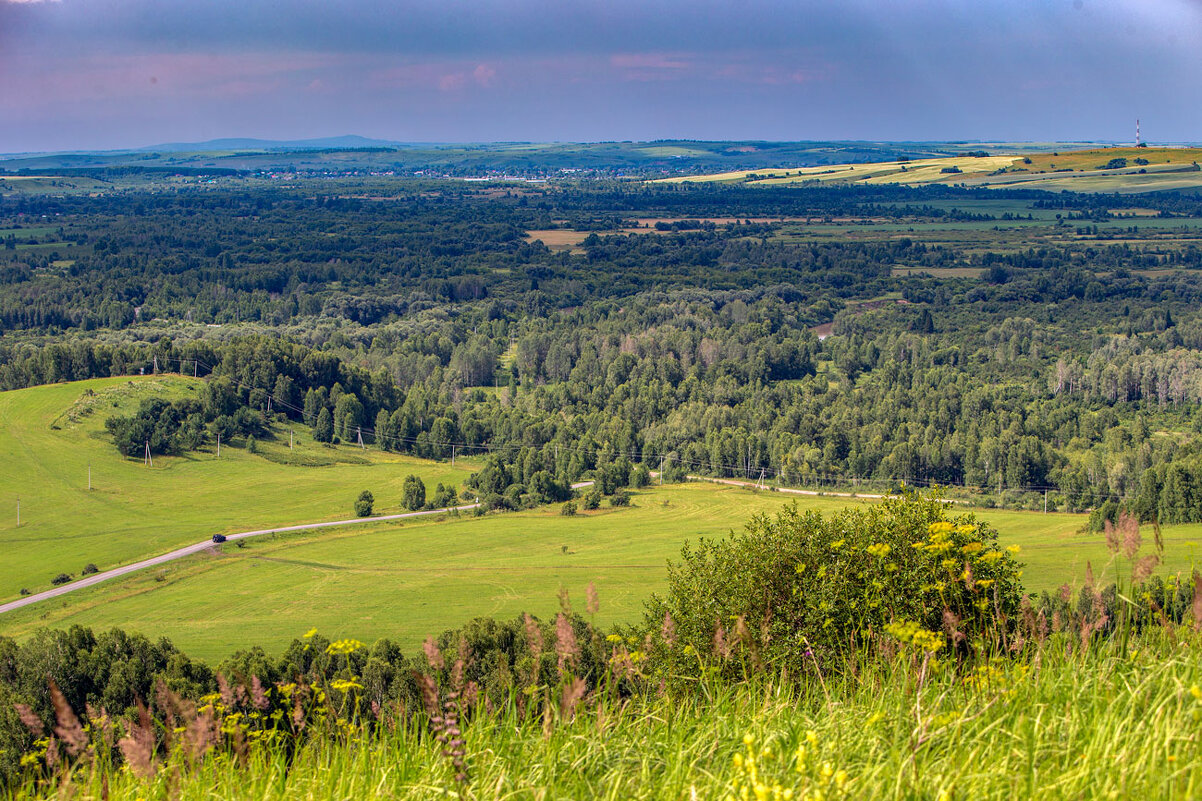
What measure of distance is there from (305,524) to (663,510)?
25071mm

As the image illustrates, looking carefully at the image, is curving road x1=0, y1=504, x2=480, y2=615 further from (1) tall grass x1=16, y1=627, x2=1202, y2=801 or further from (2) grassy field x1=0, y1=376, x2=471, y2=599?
(1) tall grass x1=16, y1=627, x2=1202, y2=801

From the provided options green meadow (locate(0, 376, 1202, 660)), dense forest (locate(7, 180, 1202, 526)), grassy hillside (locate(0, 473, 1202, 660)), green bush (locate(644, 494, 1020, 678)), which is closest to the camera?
green bush (locate(644, 494, 1020, 678))

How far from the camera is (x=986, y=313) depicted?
151000 mm

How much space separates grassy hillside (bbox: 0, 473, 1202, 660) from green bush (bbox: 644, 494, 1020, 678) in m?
22.7

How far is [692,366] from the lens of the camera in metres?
123

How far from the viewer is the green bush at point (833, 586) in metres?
10.2

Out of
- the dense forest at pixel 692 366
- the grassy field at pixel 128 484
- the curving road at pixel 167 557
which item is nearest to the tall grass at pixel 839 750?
the dense forest at pixel 692 366

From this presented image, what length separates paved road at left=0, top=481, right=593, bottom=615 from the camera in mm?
53438

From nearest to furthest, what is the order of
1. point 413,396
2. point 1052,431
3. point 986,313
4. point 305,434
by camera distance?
point 1052,431 < point 305,434 < point 413,396 < point 986,313

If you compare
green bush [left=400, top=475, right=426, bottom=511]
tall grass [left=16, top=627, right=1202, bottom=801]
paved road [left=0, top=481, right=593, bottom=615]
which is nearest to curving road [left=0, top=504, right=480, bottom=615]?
paved road [left=0, top=481, right=593, bottom=615]

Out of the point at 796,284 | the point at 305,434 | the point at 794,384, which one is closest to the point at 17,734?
the point at 305,434

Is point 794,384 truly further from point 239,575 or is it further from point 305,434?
point 239,575

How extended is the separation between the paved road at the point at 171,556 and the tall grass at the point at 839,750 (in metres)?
53.0

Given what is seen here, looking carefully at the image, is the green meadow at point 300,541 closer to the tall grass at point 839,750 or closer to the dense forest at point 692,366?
the dense forest at point 692,366
